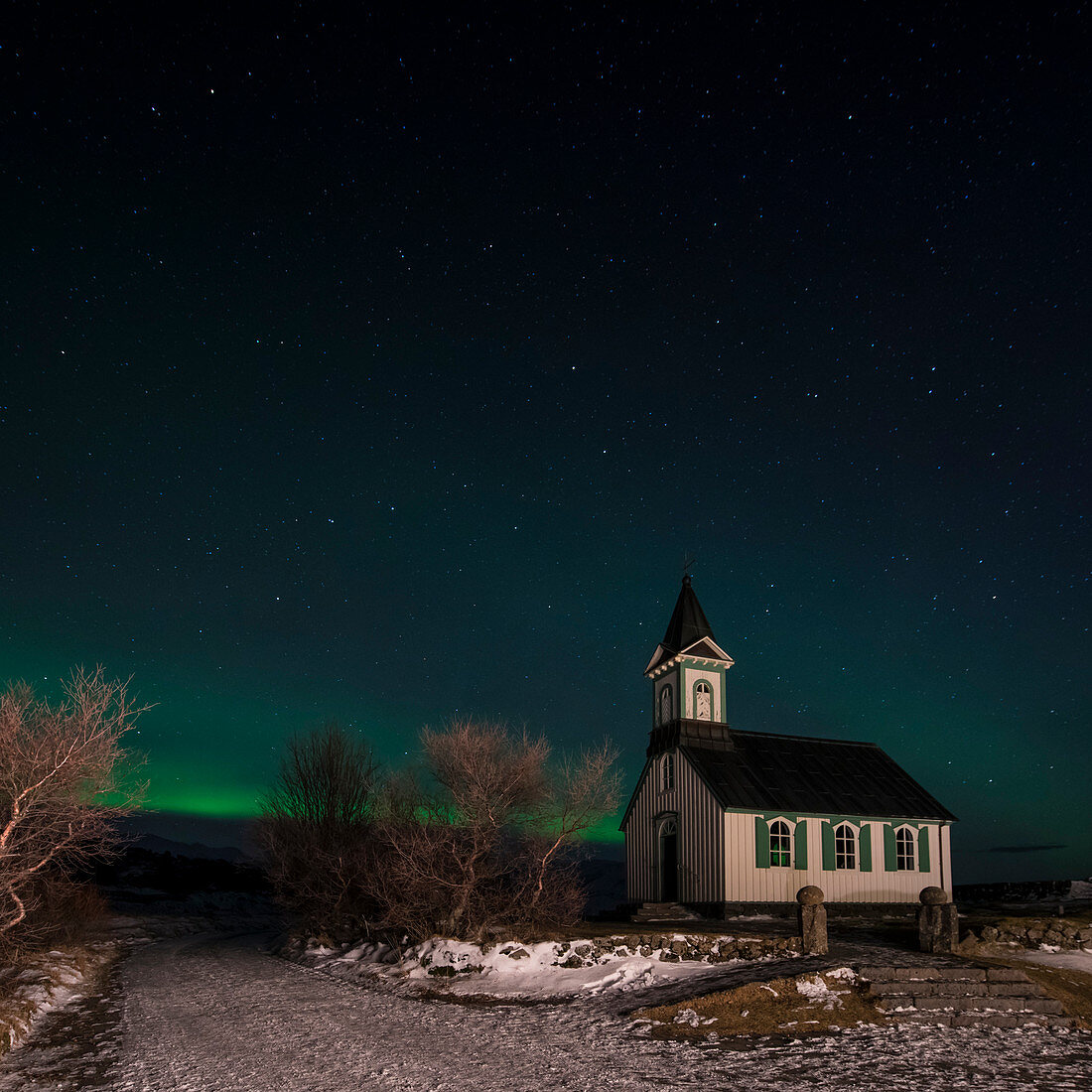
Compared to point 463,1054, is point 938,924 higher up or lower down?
higher up

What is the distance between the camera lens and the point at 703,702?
29.4 meters

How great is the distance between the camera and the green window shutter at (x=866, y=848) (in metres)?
27.0

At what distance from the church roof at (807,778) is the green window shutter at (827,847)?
18.2 inches

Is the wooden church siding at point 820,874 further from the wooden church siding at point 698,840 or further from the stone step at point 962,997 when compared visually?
the stone step at point 962,997

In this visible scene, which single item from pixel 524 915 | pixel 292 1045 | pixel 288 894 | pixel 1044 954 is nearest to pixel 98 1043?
pixel 292 1045

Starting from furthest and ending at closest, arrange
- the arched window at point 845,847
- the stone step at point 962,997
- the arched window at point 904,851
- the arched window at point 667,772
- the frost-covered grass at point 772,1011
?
the arched window at point 667,772 → the arched window at point 904,851 → the arched window at point 845,847 → the stone step at point 962,997 → the frost-covered grass at point 772,1011

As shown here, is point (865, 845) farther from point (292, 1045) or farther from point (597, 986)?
point (292, 1045)

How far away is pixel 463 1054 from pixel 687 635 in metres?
19.4

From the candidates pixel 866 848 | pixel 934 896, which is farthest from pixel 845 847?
pixel 934 896

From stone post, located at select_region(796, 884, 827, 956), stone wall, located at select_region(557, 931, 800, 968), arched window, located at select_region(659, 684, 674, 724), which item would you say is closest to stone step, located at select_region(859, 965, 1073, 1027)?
stone post, located at select_region(796, 884, 827, 956)

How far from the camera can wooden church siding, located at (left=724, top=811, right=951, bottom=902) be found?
2520cm

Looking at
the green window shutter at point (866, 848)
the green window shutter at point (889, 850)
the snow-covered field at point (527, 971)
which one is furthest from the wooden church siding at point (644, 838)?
the snow-covered field at point (527, 971)

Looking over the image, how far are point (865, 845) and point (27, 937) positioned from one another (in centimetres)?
2258

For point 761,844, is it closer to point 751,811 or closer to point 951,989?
point 751,811
